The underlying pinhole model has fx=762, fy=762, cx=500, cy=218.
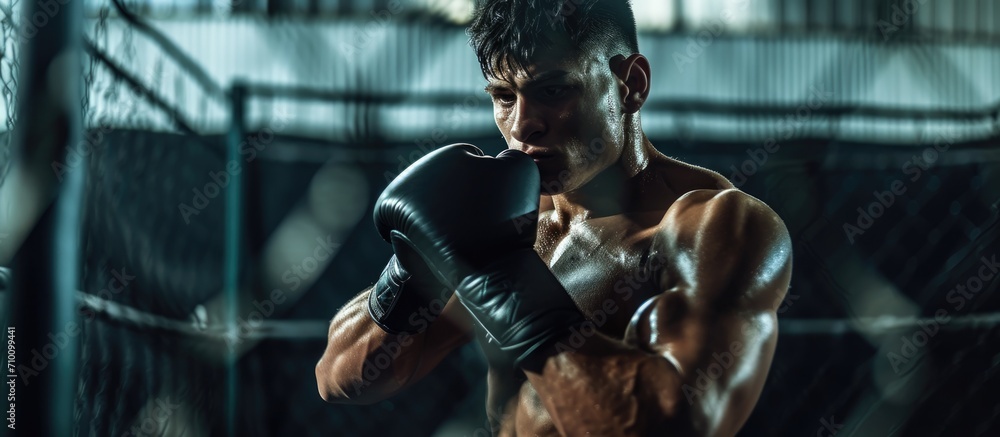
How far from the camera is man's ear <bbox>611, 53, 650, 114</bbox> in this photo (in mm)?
981

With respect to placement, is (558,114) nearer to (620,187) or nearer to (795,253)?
(620,187)

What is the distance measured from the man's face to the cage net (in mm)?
1139

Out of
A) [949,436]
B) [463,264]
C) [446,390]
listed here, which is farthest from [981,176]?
[463,264]

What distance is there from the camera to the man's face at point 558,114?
895mm

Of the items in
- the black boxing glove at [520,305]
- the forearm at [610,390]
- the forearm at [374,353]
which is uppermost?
the black boxing glove at [520,305]

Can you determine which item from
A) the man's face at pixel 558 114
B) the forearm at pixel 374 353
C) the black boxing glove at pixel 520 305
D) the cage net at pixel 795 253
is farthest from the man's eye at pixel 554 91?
the cage net at pixel 795 253

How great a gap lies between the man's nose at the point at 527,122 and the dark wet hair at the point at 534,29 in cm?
5

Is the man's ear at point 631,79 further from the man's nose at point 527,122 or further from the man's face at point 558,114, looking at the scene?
the man's nose at point 527,122

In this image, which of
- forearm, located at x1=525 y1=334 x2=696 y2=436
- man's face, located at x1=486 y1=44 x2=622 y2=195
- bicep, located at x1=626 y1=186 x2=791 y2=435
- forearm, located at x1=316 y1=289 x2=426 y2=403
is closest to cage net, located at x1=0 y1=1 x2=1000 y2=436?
forearm, located at x1=316 y1=289 x2=426 y2=403

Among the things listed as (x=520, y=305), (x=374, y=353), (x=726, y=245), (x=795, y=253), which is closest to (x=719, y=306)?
(x=726, y=245)

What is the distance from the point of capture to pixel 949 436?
206 centimetres

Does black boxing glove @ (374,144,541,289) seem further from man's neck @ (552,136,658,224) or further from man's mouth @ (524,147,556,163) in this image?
man's neck @ (552,136,658,224)

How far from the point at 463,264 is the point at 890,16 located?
1841 mm

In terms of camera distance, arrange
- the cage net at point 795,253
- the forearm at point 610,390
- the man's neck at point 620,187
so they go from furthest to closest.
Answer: the cage net at point 795,253 → the man's neck at point 620,187 → the forearm at point 610,390
